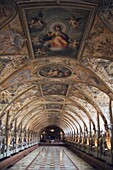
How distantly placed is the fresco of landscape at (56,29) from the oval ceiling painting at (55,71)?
8.95 ft

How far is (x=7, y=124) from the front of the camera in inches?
1051

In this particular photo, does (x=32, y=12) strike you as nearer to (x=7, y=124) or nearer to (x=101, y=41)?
(x=101, y=41)

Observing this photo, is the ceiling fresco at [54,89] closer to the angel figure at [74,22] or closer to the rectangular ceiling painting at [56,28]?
the rectangular ceiling painting at [56,28]

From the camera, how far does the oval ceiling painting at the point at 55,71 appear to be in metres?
15.9

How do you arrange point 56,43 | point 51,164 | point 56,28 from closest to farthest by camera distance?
point 56,28 → point 56,43 → point 51,164

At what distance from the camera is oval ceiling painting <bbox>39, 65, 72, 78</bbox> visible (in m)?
15.9

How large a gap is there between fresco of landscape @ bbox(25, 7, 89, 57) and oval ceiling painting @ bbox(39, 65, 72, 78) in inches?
107

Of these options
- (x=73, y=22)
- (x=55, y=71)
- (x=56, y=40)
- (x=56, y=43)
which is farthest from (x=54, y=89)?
(x=73, y=22)

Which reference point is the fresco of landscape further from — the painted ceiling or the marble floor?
the marble floor

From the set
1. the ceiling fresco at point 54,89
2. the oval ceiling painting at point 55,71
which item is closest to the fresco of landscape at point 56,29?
the oval ceiling painting at point 55,71

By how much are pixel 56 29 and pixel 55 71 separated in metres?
6.11

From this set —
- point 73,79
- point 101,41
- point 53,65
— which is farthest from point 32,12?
point 73,79

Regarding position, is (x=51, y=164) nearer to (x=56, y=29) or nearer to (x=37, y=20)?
→ (x=56, y=29)

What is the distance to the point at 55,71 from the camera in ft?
54.3
